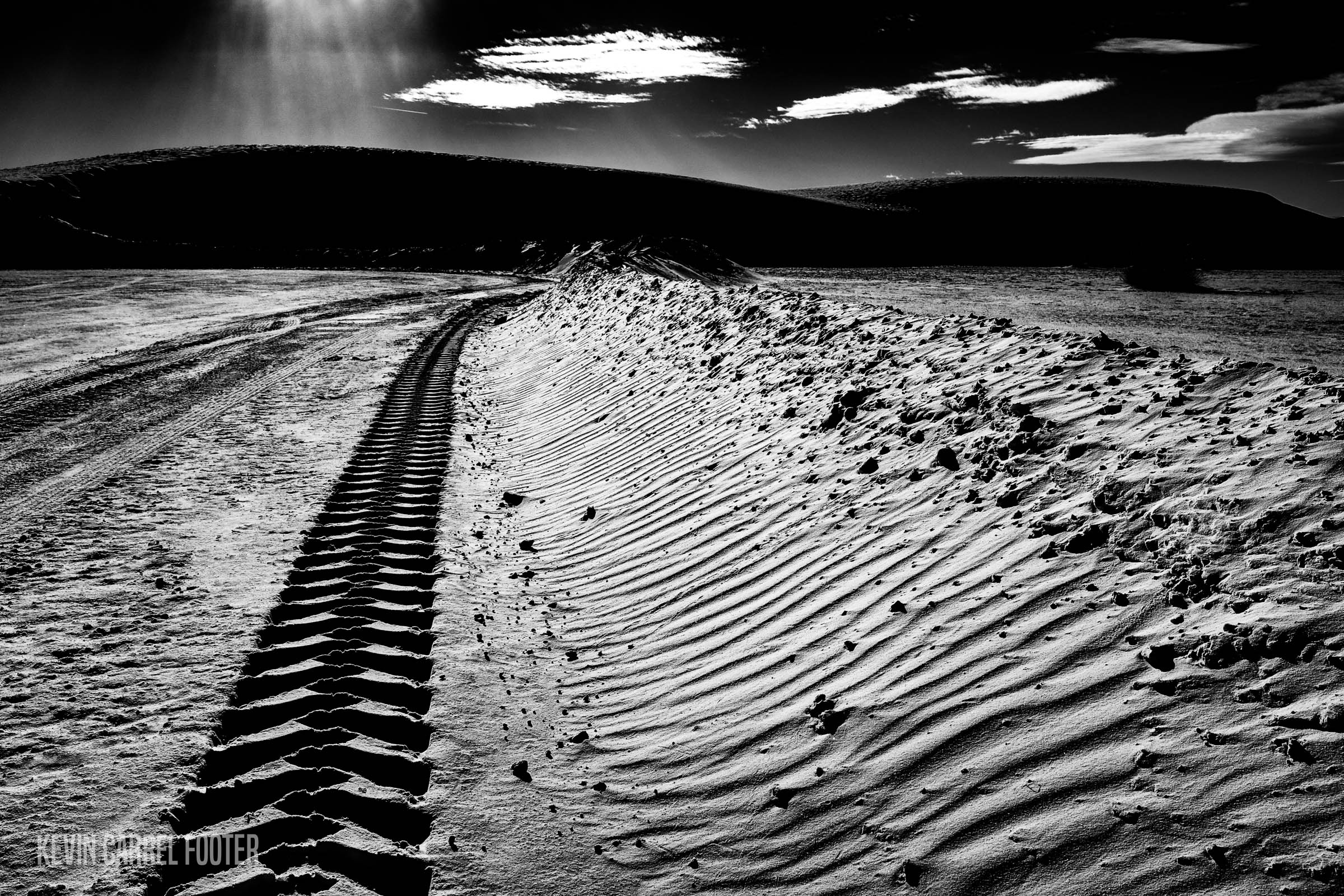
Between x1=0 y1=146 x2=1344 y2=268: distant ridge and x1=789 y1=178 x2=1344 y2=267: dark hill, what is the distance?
14.7 inches

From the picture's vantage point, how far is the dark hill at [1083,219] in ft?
186

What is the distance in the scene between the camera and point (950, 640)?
3.15m

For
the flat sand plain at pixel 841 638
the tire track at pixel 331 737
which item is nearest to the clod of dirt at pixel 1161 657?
the flat sand plain at pixel 841 638

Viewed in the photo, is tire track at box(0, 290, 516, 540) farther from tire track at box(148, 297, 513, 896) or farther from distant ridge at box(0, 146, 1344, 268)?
distant ridge at box(0, 146, 1344, 268)

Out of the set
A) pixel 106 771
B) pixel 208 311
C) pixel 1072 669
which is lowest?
pixel 106 771

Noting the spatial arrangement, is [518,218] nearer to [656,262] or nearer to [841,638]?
[656,262]

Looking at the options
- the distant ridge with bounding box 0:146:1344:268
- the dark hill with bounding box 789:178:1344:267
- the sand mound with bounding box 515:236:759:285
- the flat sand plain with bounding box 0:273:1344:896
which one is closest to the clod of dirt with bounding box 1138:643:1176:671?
the flat sand plain with bounding box 0:273:1344:896

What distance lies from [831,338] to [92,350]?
1226 centimetres

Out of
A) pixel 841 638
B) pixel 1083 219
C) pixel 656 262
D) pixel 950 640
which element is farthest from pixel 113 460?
pixel 1083 219

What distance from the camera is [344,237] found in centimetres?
5325

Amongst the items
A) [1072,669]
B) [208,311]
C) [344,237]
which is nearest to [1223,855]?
[1072,669]

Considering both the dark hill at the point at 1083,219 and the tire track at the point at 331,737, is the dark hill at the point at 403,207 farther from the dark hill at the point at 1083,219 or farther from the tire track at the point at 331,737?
the tire track at the point at 331,737

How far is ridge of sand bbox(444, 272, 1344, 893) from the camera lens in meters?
2.25

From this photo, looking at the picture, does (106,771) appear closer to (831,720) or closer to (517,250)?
(831,720)
